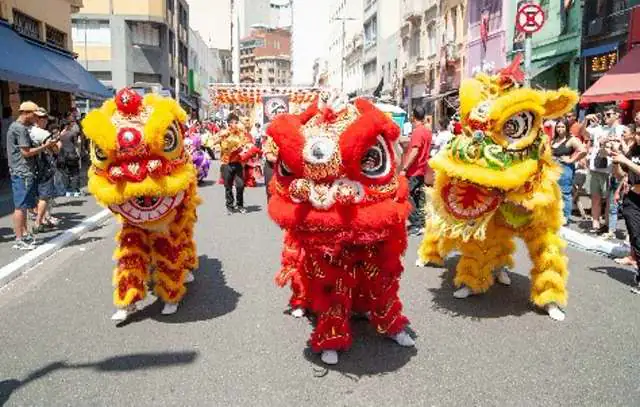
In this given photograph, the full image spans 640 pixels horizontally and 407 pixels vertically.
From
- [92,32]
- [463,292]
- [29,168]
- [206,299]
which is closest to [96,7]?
[92,32]

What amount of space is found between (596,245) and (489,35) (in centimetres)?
1668

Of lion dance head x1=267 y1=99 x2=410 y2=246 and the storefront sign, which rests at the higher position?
the storefront sign

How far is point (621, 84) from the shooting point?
461 inches

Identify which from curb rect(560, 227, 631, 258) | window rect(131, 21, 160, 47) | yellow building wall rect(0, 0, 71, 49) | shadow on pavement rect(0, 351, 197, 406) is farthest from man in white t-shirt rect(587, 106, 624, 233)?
window rect(131, 21, 160, 47)

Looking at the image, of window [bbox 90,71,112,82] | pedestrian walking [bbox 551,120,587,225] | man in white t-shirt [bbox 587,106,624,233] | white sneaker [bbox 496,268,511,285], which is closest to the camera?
white sneaker [bbox 496,268,511,285]

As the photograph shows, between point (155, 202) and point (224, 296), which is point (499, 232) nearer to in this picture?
point (224, 296)

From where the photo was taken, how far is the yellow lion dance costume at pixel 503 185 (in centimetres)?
446

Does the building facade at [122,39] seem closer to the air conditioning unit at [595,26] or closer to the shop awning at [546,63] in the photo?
the shop awning at [546,63]

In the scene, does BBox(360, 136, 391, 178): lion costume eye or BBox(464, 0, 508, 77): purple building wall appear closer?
BBox(360, 136, 391, 178): lion costume eye

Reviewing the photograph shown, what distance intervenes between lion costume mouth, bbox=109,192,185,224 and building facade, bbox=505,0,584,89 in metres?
14.9

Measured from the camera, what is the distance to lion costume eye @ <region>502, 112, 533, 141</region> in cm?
448

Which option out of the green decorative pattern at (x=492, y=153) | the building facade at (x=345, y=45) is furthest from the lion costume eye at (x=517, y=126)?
the building facade at (x=345, y=45)

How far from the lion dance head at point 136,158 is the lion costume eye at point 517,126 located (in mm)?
2717

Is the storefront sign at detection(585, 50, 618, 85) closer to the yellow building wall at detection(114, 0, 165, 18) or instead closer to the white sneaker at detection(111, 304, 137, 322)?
the white sneaker at detection(111, 304, 137, 322)
